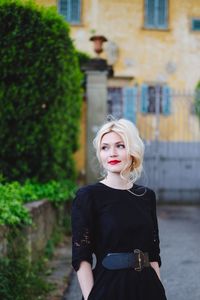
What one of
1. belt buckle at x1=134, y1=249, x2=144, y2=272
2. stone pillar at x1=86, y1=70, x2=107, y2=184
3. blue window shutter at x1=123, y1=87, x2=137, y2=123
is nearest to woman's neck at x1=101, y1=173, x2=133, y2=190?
belt buckle at x1=134, y1=249, x2=144, y2=272

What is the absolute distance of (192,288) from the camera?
530cm

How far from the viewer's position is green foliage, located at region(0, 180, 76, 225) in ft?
15.3

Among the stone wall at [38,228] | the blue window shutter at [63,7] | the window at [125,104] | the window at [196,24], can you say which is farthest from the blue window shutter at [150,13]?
the stone wall at [38,228]

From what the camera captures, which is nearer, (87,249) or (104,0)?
(87,249)

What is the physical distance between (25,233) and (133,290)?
8.90 ft

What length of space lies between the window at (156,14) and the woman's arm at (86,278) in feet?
54.2

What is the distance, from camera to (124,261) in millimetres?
2537

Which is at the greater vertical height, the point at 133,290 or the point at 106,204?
the point at 106,204

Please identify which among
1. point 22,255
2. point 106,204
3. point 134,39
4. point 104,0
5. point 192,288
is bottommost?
point 192,288

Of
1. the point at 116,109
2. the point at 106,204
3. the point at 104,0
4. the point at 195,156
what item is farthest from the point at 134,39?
the point at 106,204

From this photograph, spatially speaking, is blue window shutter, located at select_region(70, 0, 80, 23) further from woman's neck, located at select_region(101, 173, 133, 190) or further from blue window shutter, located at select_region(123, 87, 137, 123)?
woman's neck, located at select_region(101, 173, 133, 190)

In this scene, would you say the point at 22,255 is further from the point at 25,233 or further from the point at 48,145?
the point at 48,145

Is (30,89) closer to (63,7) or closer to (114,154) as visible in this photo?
(114,154)

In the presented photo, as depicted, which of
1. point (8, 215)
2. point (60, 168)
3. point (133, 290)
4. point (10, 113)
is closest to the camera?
point (133, 290)
